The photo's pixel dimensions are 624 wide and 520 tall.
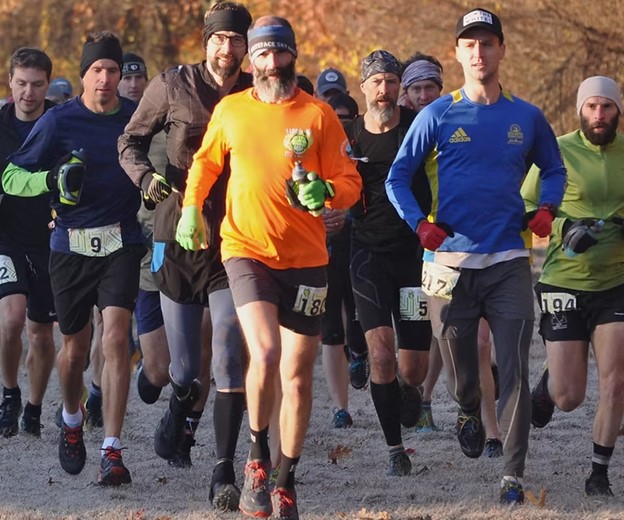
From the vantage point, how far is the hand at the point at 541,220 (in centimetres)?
803

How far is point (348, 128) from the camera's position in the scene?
9.84 metres

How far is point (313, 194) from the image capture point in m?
7.37

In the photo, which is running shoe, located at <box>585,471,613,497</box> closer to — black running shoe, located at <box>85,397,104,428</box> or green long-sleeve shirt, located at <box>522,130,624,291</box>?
green long-sleeve shirt, located at <box>522,130,624,291</box>

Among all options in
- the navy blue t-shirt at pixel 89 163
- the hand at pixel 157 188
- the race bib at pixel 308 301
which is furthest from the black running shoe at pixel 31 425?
the race bib at pixel 308 301

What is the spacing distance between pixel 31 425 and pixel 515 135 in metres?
4.15

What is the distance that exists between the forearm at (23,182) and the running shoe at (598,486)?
10.9ft

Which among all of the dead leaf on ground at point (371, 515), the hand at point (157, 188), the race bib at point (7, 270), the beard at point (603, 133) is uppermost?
the beard at point (603, 133)

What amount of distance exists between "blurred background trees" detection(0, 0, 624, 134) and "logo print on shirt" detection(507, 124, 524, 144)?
12097 mm

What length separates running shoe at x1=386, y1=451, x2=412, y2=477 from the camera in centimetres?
921

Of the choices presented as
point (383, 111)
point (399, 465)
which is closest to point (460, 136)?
point (383, 111)

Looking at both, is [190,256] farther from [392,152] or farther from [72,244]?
[392,152]

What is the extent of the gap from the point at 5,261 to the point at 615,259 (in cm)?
401

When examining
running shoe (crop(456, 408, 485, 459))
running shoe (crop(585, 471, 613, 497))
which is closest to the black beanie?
running shoe (crop(456, 408, 485, 459))

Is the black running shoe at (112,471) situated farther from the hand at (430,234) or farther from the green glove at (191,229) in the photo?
the hand at (430,234)
